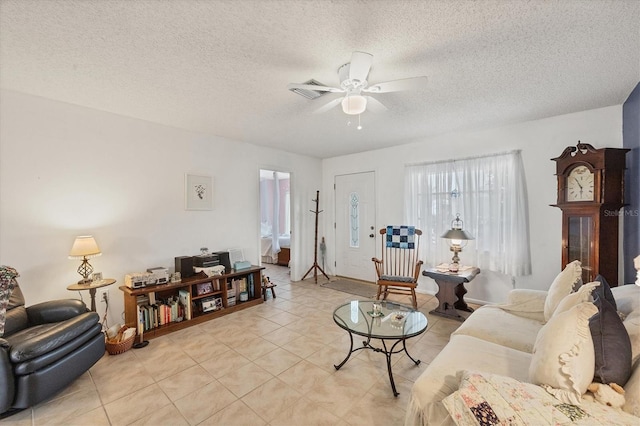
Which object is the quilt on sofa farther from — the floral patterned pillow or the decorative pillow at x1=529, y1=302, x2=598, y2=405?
the floral patterned pillow

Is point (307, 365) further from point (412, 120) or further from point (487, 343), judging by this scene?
point (412, 120)

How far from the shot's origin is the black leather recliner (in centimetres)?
173

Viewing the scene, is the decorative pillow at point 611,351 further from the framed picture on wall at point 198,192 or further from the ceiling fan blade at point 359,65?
the framed picture on wall at point 198,192

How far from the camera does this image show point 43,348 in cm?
183

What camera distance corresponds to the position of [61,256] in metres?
2.68

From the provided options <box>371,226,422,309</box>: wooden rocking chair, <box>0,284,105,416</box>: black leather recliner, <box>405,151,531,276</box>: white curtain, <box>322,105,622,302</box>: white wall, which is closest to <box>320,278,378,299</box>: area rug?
<box>371,226,422,309</box>: wooden rocking chair

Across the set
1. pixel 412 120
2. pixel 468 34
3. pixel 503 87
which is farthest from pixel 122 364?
pixel 503 87

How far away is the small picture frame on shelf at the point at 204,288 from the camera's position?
11.0ft

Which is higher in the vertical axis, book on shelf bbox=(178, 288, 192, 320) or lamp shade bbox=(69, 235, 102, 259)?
lamp shade bbox=(69, 235, 102, 259)

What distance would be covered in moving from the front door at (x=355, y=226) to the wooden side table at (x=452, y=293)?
163 centimetres

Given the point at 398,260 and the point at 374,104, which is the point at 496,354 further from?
the point at 398,260

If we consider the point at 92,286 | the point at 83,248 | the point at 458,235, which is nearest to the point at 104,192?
the point at 83,248

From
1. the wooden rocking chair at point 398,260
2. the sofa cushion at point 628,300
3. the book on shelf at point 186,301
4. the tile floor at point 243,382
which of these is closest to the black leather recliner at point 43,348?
the tile floor at point 243,382

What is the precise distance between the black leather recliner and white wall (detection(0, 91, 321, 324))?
54 cm
